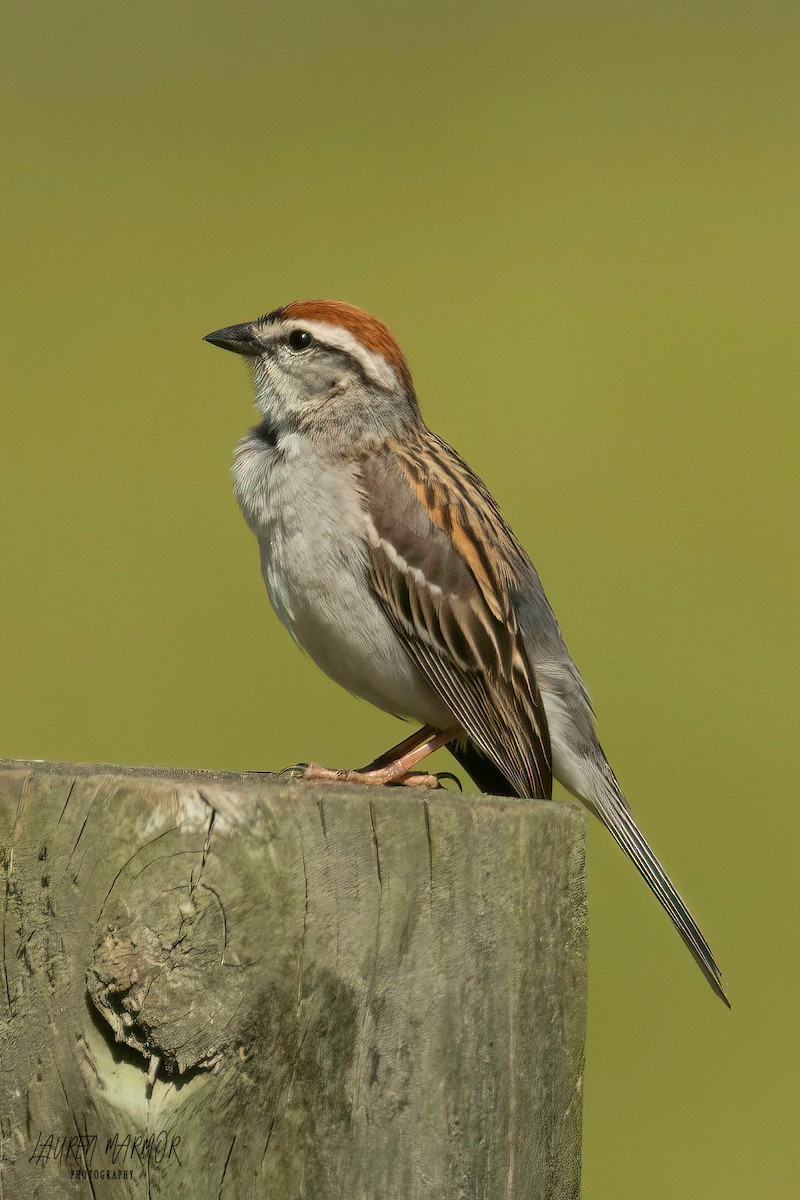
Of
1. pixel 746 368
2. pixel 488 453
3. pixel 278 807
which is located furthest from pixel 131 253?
pixel 278 807

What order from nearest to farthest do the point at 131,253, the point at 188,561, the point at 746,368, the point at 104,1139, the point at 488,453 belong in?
1. the point at 104,1139
2. the point at 188,561
3. the point at 488,453
4. the point at 746,368
5. the point at 131,253

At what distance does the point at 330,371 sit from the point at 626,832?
1719 millimetres

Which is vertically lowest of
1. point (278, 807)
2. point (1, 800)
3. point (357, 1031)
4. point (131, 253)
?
point (357, 1031)

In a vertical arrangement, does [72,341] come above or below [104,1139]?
above

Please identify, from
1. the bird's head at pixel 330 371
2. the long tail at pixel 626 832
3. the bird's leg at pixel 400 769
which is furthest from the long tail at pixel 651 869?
the bird's head at pixel 330 371

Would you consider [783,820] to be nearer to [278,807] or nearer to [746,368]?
[746,368]

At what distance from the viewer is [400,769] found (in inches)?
174

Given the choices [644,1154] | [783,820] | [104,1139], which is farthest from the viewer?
[783,820]

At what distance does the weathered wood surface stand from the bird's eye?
257 centimetres

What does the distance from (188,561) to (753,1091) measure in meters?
4.63

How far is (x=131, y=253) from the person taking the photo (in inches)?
472

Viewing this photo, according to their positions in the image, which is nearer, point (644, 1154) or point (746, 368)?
point (644, 1154)

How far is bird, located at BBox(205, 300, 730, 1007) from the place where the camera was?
14.3 ft

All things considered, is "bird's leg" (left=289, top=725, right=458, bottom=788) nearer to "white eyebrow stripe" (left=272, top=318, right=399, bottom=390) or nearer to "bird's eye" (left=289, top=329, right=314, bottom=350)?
"white eyebrow stripe" (left=272, top=318, right=399, bottom=390)
